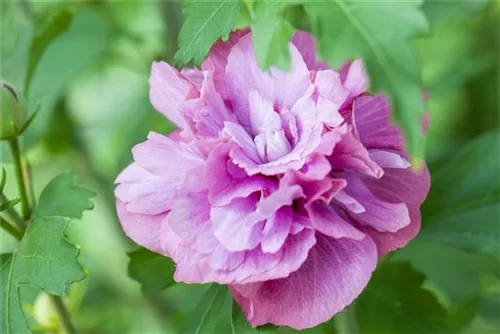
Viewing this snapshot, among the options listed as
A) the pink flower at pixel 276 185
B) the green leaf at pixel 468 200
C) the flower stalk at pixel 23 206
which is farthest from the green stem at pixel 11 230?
the green leaf at pixel 468 200

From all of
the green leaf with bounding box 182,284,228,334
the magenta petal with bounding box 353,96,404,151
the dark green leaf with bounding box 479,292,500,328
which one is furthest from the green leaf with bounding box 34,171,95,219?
the dark green leaf with bounding box 479,292,500,328

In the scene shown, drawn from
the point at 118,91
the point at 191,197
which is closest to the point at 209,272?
the point at 191,197

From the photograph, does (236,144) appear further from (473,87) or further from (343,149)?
(473,87)

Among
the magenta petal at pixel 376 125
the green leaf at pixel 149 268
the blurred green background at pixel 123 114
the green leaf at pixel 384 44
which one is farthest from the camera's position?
the blurred green background at pixel 123 114

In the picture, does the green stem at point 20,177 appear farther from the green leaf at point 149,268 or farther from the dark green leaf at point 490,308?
the dark green leaf at point 490,308

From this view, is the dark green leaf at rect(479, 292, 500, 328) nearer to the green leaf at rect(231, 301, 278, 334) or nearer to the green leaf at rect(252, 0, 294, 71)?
the green leaf at rect(231, 301, 278, 334)

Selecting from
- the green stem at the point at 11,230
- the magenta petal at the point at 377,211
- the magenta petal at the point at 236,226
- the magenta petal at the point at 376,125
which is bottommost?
the green stem at the point at 11,230
